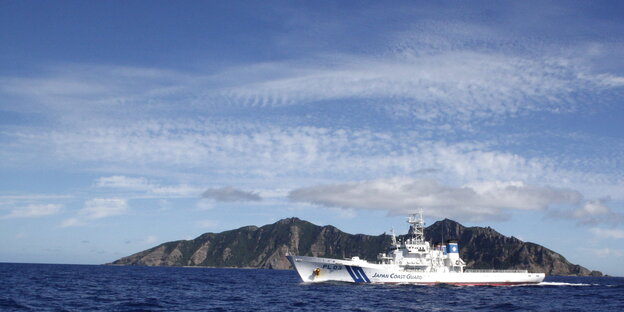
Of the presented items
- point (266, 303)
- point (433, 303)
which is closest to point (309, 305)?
point (266, 303)

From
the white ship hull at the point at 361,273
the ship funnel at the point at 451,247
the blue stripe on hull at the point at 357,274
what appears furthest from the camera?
the ship funnel at the point at 451,247

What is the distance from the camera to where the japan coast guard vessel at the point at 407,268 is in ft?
244

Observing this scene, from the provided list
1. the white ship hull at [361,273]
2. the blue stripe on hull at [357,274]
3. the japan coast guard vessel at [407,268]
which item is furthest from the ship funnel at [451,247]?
the blue stripe on hull at [357,274]

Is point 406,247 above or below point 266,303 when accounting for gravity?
above

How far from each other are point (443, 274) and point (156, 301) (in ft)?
156

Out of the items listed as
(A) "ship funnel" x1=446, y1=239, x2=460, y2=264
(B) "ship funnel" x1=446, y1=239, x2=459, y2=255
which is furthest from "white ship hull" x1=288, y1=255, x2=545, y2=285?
(B) "ship funnel" x1=446, y1=239, x2=459, y2=255

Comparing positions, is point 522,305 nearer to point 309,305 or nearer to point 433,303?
point 433,303

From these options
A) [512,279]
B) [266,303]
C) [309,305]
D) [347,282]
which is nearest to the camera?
[309,305]

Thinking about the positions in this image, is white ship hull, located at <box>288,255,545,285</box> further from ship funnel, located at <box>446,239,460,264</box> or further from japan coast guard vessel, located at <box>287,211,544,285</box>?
ship funnel, located at <box>446,239,460,264</box>

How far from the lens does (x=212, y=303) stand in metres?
51.0

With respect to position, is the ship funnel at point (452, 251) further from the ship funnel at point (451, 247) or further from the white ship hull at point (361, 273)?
the white ship hull at point (361, 273)

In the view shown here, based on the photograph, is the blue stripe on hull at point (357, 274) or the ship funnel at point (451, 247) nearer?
the blue stripe on hull at point (357, 274)

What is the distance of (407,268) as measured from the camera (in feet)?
259

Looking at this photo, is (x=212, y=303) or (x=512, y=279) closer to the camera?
(x=212, y=303)
